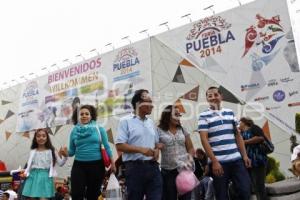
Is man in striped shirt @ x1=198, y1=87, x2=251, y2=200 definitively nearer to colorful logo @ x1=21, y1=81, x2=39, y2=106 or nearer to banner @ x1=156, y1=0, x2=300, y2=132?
banner @ x1=156, y1=0, x2=300, y2=132

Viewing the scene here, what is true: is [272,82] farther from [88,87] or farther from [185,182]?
[88,87]

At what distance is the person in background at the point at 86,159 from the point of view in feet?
11.6

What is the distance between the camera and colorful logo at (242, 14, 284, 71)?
8.32 metres

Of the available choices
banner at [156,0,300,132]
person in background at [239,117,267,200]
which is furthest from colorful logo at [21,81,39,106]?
person in background at [239,117,267,200]

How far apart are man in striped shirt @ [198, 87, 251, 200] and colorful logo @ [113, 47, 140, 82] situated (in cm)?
820

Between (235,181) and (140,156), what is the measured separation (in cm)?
82

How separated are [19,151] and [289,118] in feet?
37.4

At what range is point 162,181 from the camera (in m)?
3.33

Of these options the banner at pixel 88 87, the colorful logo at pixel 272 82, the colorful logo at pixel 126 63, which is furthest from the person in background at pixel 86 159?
the colorful logo at pixel 126 63

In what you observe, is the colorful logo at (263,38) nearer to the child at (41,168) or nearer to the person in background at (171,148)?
the person in background at (171,148)

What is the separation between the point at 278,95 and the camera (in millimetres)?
8172

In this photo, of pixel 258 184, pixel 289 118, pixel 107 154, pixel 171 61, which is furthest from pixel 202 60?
pixel 107 154

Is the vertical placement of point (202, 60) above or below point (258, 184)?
above

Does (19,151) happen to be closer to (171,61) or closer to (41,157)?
(171,61)
